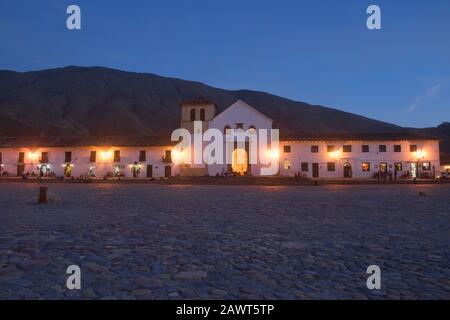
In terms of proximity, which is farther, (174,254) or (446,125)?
(446,125)

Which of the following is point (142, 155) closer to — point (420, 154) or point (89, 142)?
point (89, 142)

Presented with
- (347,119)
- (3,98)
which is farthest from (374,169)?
(3,98)

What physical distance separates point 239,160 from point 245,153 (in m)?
1.32

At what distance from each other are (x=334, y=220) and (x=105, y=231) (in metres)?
5.89

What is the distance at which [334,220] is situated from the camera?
8.93 m

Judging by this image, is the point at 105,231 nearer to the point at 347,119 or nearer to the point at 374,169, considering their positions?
the point at 374,169

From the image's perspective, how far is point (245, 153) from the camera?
44.4 meters

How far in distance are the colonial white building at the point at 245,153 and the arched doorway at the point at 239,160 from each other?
0.45ft

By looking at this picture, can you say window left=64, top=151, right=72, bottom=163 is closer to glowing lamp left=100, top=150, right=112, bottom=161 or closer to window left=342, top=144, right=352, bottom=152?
glowing lamp left=100, top=150, right=112, bottom=161

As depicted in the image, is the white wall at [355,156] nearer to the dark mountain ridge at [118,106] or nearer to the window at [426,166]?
the window at [426,166]

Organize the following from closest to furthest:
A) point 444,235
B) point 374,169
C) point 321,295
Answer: point 321,295
point 444,235
point 374,169

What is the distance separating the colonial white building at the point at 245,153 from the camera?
44031 mm

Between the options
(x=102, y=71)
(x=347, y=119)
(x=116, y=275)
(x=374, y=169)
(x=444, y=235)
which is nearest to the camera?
(x=116, y=275)

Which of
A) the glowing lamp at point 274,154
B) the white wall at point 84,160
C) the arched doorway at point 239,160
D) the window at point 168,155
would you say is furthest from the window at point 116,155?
the glowing lamp at point 274,154
